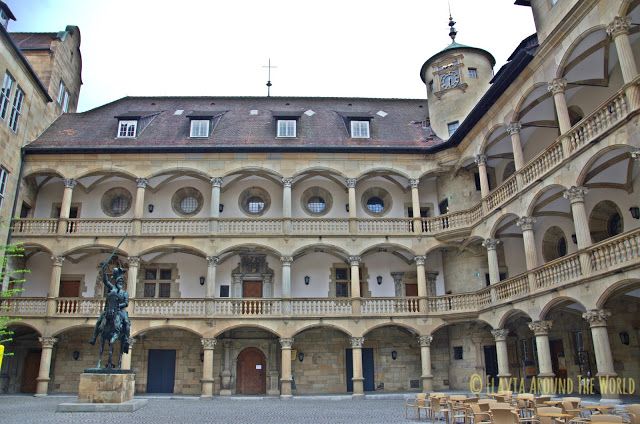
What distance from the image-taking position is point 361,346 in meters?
23.0

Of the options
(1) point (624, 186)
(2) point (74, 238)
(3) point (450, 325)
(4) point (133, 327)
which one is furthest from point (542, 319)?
(2) point (74, 238)

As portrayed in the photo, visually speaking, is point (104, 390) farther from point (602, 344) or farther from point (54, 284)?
point (602, 344)

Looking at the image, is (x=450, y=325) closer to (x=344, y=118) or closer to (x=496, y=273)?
(x=496, y=273)

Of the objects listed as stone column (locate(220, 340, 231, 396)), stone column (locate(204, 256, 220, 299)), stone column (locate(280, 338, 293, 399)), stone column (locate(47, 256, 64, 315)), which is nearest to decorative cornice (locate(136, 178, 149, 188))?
stone column (locate(47, 256, 64, 315))

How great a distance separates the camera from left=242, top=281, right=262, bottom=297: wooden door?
25.5 metres

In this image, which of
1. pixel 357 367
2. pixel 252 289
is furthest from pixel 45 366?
pixel 357 367

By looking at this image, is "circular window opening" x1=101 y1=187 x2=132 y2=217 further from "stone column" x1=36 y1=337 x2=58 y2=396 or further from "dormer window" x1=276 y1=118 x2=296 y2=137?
"dormer window" x1=276 y1=118 x2=296 y2=137

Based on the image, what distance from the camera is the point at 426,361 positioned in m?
22.9

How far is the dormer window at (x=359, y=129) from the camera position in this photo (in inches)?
1068

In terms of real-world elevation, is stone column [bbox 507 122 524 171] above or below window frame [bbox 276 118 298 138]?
below

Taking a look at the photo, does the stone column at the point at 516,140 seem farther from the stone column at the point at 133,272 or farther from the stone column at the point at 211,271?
the stone column at the point at 133,272

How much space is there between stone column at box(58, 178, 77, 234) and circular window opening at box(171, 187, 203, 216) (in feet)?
15.7

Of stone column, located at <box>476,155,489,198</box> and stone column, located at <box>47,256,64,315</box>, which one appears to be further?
stone column, located at <box>47,256,64,315</box>

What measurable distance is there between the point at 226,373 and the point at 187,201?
8909 millimetres
